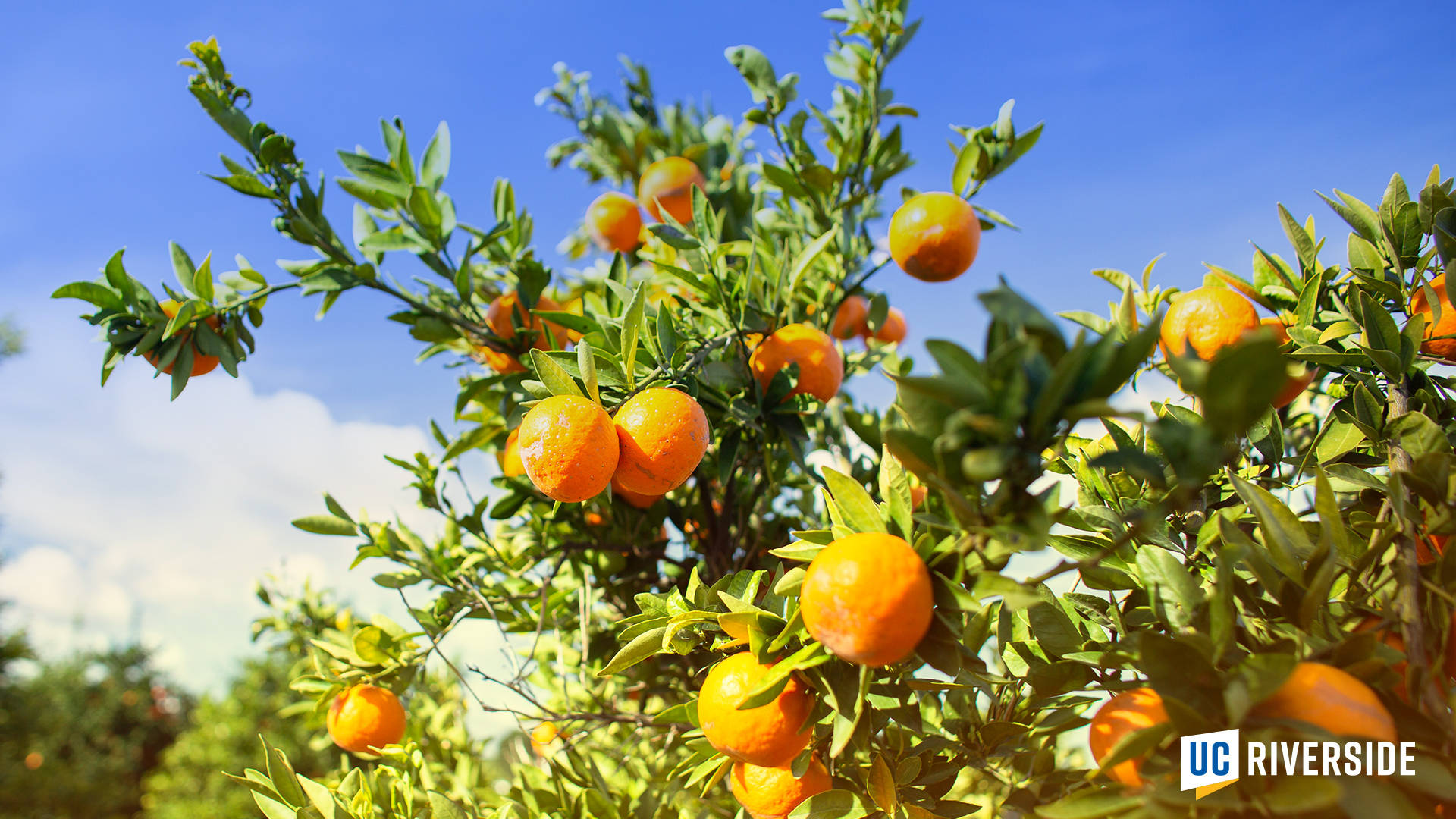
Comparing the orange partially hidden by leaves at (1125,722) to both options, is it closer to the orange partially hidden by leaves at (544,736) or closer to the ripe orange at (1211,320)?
the ripe orange at (1211,320)

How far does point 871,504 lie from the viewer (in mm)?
689

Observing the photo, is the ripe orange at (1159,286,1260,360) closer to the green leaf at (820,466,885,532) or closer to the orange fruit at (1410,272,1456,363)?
the orange fruit at (1410,272,1456,363)

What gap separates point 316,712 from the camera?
137cm

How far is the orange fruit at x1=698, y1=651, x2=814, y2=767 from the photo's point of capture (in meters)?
0.71

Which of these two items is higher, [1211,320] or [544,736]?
[1211,320]

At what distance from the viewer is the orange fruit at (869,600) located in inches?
22.5

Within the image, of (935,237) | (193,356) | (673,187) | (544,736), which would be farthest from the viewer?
(673,187)

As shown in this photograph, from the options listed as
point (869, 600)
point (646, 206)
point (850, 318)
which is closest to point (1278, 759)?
point (869, 600)

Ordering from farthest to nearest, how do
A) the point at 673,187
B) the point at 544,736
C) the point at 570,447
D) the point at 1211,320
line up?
the point at 673,187 → the point at 544,736 → the point at 1211,320 → the point at 570,447

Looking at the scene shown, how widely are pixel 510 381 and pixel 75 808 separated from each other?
10758 millimetres

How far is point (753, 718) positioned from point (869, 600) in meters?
0.22

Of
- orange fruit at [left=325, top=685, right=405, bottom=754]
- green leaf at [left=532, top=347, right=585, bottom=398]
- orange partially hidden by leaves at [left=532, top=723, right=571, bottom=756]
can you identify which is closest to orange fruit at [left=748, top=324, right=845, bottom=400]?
green leaf at [left=532, top=347, right=585, bottom=398]

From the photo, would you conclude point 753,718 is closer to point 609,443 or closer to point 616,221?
point 609,443

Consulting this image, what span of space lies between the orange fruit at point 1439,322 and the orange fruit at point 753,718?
0.86 metres
